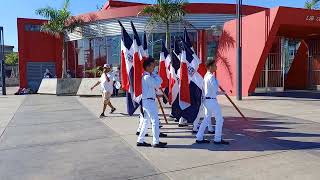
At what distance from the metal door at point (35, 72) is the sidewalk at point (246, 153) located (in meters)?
21.8

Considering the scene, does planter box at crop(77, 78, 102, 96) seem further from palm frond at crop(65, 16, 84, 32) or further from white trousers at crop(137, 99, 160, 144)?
white trousers at crop(137, 99, 160, 144)

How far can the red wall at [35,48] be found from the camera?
30422 millimetres

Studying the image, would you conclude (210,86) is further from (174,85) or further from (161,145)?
(174,85)

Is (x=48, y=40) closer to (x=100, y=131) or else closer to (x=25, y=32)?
(x=25, y=32)

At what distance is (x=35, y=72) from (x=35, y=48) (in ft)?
5.91

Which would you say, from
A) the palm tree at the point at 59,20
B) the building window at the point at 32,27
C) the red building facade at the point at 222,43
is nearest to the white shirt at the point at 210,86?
the red building facade at the point at 222,43

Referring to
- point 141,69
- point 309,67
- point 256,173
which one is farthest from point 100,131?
point 309,67

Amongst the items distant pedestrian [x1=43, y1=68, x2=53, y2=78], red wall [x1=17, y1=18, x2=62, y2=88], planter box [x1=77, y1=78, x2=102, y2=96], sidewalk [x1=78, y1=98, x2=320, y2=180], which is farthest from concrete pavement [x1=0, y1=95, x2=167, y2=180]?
red wall [x1=17, y1=18, x2=62, y2=88]

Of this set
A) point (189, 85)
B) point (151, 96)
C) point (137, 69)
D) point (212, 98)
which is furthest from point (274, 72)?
point (151, 96)

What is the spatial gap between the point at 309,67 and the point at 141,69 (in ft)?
59.9

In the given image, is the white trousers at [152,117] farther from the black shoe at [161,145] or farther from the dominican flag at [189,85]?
the dominican flag at [189,85]

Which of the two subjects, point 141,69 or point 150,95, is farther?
point 141,69

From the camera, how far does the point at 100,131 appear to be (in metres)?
9.87

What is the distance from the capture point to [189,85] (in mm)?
8797
